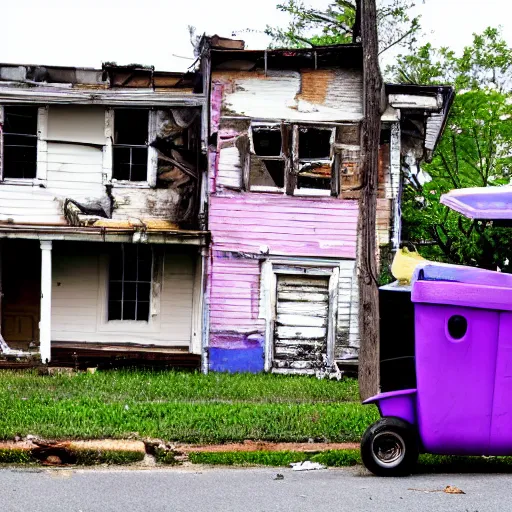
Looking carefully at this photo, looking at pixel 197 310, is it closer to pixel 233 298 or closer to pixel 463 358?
pixel 233 298

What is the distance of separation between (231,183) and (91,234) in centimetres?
285

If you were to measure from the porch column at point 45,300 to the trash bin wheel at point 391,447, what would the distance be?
10.4 metres

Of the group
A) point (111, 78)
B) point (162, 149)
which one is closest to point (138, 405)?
point (162, 149)

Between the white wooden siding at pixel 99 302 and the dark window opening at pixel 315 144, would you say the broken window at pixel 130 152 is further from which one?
the dark window opening at pixel 315 144

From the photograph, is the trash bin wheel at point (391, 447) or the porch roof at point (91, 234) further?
the porch roof at point (91, 234)

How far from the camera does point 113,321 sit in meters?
18.1

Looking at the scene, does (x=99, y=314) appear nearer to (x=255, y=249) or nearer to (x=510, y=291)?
(x=255, y=249)

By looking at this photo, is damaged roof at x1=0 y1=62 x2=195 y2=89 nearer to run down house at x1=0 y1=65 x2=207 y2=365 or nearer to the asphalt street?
run down house at x1=0 y1=65 x2=207 y2=365

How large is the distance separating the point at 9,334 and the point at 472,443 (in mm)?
13461

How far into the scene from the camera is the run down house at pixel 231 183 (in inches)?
667

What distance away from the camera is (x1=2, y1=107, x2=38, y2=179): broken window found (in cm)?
1748

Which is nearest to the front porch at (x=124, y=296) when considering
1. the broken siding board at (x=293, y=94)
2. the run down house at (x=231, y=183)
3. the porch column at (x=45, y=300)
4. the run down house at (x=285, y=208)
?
the run down house at (x=231, y=183)

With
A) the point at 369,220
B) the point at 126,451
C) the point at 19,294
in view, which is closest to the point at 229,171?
the point at 369,220

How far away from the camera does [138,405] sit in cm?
1105
